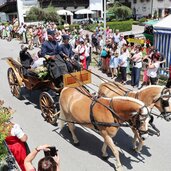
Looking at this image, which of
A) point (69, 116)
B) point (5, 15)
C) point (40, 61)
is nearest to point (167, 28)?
point (40, 61)

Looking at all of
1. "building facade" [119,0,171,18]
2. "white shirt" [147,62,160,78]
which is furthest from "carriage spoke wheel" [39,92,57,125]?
"building facade" [119,0,171,18]

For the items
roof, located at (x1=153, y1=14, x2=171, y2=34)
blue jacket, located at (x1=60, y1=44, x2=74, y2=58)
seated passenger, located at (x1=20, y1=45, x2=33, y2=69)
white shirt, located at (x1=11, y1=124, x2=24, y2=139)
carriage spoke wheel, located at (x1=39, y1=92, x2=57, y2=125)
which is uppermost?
roof, located at (x1=153, y1=14, x2=171, y2=34)

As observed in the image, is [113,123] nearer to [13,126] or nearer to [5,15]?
[13,126]

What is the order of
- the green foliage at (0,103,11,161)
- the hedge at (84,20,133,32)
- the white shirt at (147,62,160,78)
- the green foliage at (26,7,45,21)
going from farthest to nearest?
the green foliage at (26,7,45,21)
the hedge at (84,20,133,32)
the white shirt at (147,62,160,78)
the green foliage at (0,103,11,161)

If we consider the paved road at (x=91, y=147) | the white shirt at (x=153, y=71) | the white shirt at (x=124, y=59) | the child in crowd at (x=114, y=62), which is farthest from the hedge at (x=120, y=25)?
the paved road at (x=91, y=147)

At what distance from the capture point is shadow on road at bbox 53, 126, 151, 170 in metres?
6.17

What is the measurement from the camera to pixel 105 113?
5578mm

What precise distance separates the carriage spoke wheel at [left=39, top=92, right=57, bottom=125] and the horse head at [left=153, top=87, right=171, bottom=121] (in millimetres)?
2878

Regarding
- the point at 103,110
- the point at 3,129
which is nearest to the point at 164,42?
the point at 103,110

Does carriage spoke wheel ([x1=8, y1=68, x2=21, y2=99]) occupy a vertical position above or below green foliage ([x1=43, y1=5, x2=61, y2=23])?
below

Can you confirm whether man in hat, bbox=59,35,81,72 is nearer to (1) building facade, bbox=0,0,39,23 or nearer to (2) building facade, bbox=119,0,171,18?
(1) building facade, bbox=0,0,39,23

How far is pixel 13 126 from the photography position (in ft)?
15.3

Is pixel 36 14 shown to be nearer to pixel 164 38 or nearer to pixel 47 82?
pixel 164 38

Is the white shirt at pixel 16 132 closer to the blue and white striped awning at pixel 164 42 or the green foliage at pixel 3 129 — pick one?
the green foliage at pixel 3 129
